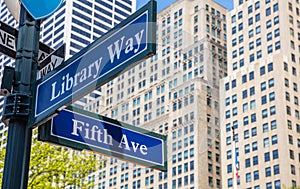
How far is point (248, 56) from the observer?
9450cm

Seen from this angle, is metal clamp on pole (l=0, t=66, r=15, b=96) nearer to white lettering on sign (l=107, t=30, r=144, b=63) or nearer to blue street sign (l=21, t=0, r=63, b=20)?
blue street sign (l=21, t=0, r=63, b=20)

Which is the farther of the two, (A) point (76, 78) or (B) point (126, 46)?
(A) point (76, 78)

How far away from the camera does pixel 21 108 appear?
4309mm

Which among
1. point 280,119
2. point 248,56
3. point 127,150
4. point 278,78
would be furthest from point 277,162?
point 127,150

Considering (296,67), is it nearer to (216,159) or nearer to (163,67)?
(216,159)

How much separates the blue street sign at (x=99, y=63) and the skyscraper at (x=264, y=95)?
75.8 metres

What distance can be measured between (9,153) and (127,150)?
767 mm

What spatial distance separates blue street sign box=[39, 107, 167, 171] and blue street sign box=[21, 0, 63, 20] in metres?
0.69

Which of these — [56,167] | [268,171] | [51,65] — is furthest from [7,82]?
[268,171]

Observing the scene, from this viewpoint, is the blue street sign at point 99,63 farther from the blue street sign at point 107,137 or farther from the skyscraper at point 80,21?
the skyscraper at point 80,21

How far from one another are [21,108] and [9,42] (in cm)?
60

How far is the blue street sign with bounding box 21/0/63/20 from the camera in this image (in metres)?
4.48

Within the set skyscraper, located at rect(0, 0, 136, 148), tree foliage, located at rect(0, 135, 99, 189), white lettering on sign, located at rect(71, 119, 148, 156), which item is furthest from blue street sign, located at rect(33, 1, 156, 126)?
skyscraper, located at rect(0, 0, 136, 148)

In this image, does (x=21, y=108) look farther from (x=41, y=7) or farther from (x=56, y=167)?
(x=56, y=167)
